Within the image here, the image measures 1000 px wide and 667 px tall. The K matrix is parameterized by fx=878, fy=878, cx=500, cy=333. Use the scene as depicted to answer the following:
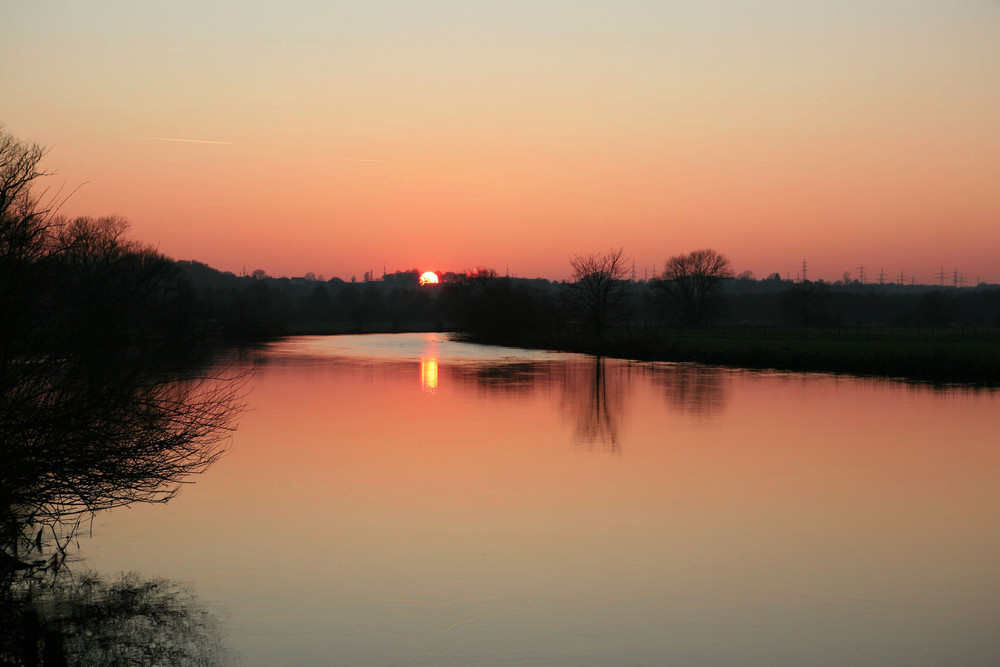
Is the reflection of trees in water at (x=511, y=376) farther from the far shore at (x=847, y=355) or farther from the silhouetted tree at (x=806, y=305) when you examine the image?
the silhouetted tree at (x=806, y=305)

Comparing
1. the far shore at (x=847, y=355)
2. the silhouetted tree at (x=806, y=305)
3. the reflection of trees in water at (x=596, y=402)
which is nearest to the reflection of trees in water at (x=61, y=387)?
the reflection of trees in water at (x=596, y=402)

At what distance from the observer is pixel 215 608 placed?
27.5 ft

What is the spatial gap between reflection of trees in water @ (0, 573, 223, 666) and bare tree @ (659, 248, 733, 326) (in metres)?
96.3

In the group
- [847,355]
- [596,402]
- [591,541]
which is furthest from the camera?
[847,355]

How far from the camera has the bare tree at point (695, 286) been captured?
102562 millimetres

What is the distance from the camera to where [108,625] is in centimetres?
780

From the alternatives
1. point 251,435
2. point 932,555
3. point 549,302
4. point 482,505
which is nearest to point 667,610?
point 932,555

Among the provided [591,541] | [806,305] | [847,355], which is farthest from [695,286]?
[591,541]

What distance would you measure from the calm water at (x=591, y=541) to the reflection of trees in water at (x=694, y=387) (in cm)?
269

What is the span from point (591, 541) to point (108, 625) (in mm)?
5583

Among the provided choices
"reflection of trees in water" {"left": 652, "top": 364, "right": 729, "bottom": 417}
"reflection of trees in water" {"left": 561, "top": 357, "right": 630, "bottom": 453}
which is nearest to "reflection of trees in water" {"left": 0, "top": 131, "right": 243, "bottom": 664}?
"reflection of trees in water" {"left": 561, "top": 357, "right": 630, "bottom": 453}

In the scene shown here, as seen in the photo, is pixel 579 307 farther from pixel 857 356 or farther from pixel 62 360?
pixel 62 360

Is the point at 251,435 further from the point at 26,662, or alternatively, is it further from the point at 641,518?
the point at 26,662

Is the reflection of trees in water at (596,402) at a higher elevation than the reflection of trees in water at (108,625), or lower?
higher
